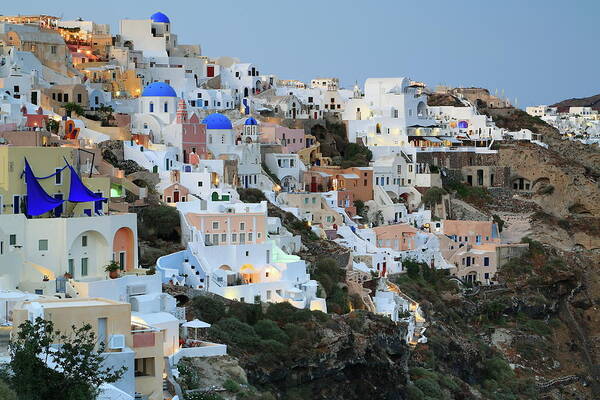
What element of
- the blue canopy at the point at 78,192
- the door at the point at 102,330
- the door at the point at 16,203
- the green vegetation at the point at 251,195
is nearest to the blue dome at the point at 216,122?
the green vegetation at the point at 251,195

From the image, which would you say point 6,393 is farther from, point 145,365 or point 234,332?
point 234,332

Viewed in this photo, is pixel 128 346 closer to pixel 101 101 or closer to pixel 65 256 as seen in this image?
pixel 65 256

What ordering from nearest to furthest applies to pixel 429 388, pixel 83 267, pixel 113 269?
pixel 113 269 < pixel 83 267 < pixel 429 388

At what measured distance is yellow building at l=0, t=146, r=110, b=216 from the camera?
43.4 metres

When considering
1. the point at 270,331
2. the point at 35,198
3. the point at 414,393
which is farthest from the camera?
the point at 414,393

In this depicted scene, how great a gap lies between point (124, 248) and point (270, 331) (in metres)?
6.08

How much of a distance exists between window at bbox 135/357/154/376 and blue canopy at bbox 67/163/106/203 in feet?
42.8

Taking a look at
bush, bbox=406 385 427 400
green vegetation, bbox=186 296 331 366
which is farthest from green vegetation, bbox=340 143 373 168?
green vegetation, bbox=186 296 331 366

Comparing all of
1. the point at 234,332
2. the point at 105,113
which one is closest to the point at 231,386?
the point at 234,332

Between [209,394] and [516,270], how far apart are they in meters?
→ 40.0

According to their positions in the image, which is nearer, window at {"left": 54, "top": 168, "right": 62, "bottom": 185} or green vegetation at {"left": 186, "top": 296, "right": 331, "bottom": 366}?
green vegetation at {"left": 186, "top": 296, "right": 331, "bottom": 366}

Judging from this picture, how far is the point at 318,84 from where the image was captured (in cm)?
11169

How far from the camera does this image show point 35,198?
143 ft

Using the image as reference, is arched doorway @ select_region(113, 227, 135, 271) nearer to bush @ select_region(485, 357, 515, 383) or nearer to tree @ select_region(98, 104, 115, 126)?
tree @ select_region(98, 104, 115, 126)
